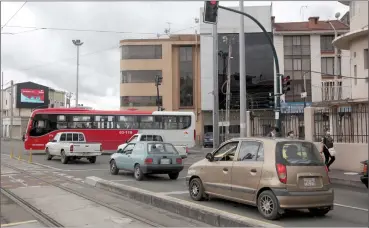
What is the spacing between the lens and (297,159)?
875 cm

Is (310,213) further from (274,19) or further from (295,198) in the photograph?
(274,19)

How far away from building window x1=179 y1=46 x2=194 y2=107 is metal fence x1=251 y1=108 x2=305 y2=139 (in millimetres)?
31176

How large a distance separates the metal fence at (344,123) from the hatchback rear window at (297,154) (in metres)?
9.46

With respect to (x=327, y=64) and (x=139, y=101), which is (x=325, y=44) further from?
(x=139, y=101)

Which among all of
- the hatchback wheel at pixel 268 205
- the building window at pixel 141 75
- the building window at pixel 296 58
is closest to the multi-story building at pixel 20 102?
the building window at pixel 141 75

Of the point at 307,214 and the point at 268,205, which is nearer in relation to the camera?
the point at 268,205

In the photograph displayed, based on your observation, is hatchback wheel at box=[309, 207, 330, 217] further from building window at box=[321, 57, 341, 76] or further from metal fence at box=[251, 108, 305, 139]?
building window at box=[321, 57, 341, 76]

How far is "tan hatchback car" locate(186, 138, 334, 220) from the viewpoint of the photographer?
8492 mm

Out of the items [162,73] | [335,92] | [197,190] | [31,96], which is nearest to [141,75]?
[162,73]

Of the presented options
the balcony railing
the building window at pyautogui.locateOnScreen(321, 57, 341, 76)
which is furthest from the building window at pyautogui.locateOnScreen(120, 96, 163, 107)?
the balcony railing

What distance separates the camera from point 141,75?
55.4 meters

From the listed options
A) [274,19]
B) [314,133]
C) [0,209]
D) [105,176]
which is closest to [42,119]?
[105,176]

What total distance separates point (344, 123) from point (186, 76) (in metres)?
38.0

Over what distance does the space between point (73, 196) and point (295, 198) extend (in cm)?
658
